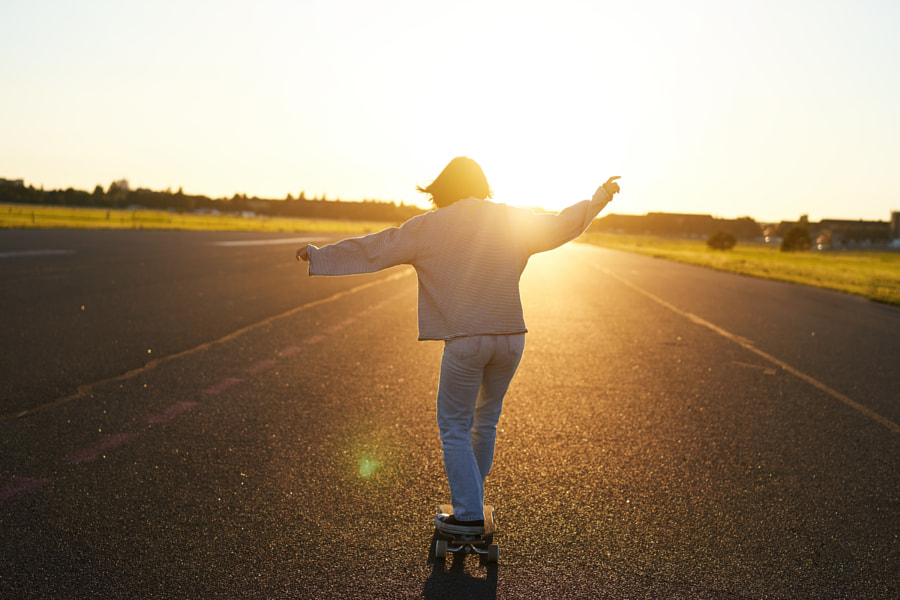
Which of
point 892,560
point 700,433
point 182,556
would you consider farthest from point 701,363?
point 182,556

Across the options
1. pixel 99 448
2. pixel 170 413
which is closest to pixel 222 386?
pixel 170 413

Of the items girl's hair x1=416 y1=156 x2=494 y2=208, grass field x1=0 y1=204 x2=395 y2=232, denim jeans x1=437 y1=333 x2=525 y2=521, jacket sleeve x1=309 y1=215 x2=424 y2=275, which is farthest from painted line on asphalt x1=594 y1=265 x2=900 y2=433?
grass field x1=0 y1=204 x2=395 y2=232

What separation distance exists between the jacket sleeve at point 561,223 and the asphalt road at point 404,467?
1498 mm

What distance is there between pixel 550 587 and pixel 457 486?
595 millimetres

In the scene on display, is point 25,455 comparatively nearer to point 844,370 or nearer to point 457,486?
point 457,486

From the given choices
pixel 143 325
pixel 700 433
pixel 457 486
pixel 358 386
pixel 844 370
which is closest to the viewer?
pixel 457 486

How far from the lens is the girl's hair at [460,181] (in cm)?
312

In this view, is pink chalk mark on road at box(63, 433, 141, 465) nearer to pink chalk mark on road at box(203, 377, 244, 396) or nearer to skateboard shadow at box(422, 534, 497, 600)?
pink chalk mark on road at box(203, 377, 244, 396)

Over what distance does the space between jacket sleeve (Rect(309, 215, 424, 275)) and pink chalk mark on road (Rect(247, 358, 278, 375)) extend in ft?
13.6

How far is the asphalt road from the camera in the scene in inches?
122

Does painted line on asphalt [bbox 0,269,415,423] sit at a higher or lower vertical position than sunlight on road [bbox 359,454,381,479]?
lower

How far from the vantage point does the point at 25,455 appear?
4418mm

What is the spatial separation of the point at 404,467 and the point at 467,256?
6.36 feet

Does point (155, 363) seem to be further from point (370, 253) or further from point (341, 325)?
point (370, 253)
